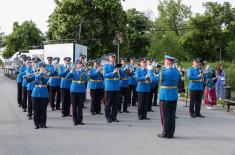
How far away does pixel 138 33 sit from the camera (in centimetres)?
6775

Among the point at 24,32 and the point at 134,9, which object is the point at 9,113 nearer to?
the point at 134,9

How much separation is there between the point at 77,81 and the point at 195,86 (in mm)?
3890

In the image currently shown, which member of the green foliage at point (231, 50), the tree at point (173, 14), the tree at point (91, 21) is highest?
the tree at point (173, 14)

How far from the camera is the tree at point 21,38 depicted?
7831 centimetres

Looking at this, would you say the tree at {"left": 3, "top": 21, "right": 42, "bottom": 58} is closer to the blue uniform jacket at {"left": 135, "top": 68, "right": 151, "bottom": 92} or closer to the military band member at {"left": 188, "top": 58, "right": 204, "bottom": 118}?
the military band member at {"left": 188, "top": 58, "right": 204, "bottom": 118}

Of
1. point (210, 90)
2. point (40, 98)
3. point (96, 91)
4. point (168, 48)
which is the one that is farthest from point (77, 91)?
point (168, 48)

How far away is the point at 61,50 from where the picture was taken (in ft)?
63.6

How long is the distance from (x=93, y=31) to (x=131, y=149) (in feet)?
103

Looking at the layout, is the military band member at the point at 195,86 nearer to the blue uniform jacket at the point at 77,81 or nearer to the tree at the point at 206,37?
the blue uniform jacket at the point at 77,81

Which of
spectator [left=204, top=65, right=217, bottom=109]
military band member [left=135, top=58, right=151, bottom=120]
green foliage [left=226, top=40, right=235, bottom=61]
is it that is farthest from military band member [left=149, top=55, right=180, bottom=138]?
green foliage [left=226, top=40, right=235, bottom=61]

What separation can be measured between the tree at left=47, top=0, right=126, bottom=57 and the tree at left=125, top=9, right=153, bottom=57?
21.9 meters

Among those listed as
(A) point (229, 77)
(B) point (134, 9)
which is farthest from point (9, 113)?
(B) point (134, 9)

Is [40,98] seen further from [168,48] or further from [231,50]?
[168,48]

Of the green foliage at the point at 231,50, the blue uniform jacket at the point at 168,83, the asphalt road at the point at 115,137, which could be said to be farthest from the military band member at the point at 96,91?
the green foliage at the point at 231,50
